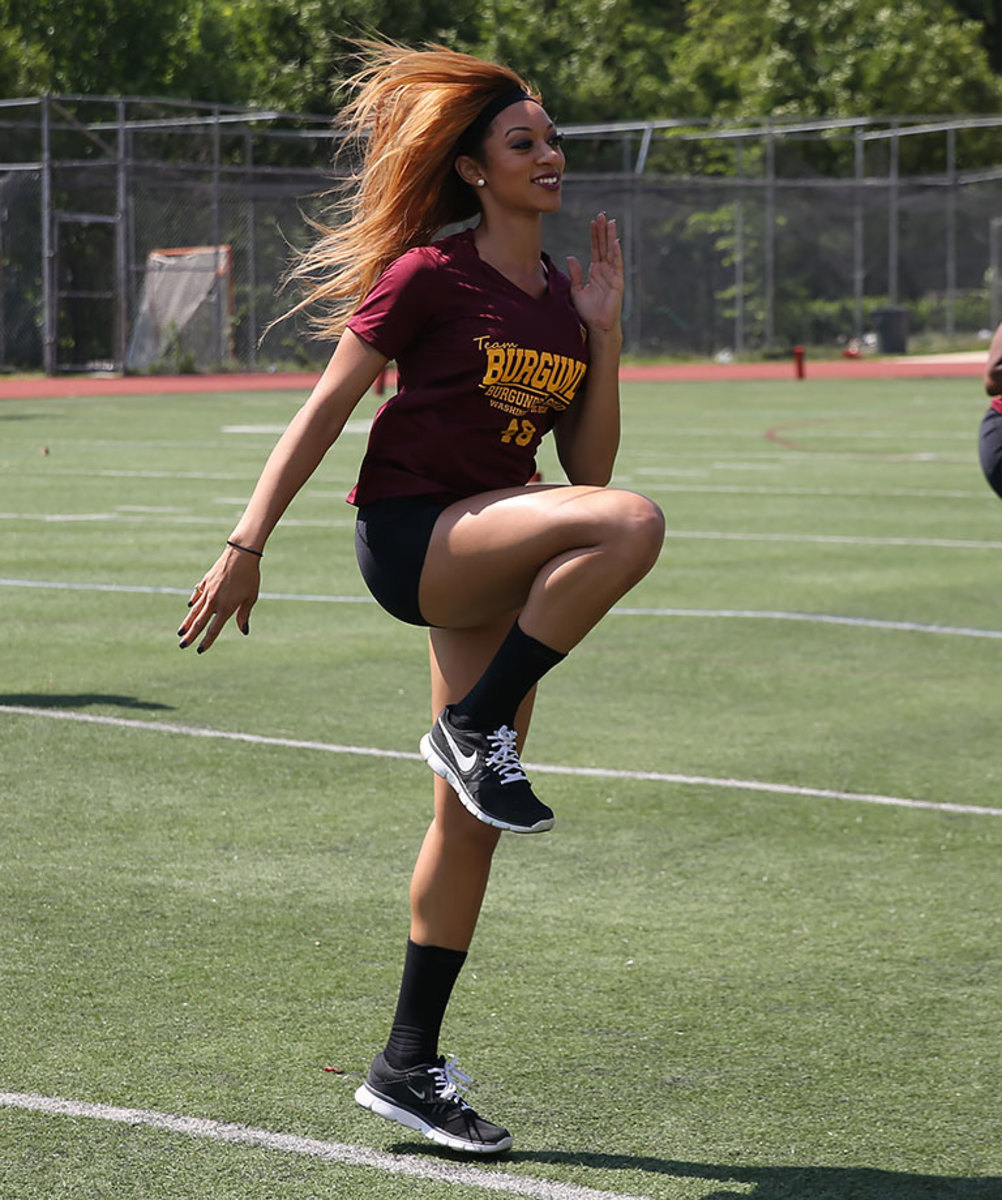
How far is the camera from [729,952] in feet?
17.3

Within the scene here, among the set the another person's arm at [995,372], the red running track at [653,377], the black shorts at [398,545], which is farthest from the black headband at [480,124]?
the red running track at [653,377]

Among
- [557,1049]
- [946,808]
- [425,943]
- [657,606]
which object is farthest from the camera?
[657,606]

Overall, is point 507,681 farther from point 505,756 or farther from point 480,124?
point 480,124

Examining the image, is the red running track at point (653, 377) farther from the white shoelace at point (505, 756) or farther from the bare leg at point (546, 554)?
the white shoelace at point (505, 756)

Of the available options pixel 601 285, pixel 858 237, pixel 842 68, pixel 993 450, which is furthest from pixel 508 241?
pixel 842 68

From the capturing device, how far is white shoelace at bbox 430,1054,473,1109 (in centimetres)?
399

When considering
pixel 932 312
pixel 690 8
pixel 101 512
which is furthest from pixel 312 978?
pixel 690 8

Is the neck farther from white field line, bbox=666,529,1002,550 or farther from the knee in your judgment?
white field line, bbox=666,529,1002,550

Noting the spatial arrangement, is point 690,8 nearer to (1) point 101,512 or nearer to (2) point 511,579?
(1) point 101,512

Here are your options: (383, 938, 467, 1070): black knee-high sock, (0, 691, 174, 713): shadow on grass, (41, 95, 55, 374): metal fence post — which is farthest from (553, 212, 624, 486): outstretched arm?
(41, 95, 55, 374): metal fence post

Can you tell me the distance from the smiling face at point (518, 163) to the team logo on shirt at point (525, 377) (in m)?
0.31

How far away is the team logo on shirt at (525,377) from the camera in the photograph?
12.9 feet

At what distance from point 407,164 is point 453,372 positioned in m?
0.51

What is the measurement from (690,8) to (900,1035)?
220 feet
